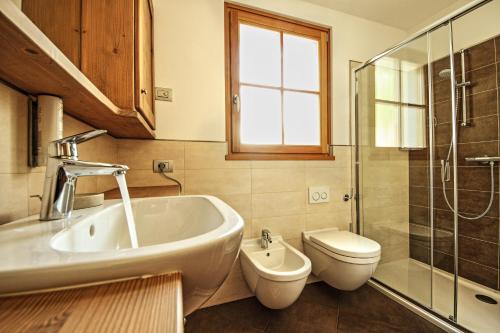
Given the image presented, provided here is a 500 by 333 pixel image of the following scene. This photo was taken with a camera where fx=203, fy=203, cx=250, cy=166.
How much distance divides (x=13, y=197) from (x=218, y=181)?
0.95 m

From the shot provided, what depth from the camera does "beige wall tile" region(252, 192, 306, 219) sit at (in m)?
1.45

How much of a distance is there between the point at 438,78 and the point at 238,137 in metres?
1.41

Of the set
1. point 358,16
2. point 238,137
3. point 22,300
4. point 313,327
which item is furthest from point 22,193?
point 358,16

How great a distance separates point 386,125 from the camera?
5.41 feet

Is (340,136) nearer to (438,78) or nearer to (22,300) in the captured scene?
(438,78)

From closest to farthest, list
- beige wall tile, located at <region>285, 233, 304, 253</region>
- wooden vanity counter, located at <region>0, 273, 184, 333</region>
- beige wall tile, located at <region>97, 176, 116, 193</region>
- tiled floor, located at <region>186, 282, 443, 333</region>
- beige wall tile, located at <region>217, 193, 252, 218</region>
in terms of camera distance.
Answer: wooden vanity counter, located at <region>0, 273, 184, 333</region>, beige wall tile, located at <region>97, 176, 116, 193</region>, tiled floor, located at <region>186, 282, 443, 333</region>, beige wall tile, located at <region>217, 193, 252, 218</region>, beige wall tile, located at <region>285, 233, 304, 253</region>

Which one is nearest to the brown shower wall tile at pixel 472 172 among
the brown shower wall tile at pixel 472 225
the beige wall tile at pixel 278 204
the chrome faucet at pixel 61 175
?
the brown shower wall tile at pixel 472 225

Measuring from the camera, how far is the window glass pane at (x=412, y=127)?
147 cm

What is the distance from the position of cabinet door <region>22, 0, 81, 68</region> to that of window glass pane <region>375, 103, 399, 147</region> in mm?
1908

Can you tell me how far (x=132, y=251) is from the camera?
264mm

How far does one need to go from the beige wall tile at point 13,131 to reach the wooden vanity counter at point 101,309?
0.45 meters

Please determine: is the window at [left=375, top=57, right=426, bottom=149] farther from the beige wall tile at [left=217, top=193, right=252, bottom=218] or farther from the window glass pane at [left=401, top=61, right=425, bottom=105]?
the beige wall tile at [left=217, top=193, right=252, bottom=218]

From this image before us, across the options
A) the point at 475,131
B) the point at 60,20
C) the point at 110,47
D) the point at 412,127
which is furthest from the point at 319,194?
the point at 60,20

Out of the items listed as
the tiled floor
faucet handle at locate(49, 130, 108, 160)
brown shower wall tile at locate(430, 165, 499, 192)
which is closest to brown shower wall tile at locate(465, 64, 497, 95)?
brown shower wall tile at locate(430, 165, 499, 192)
